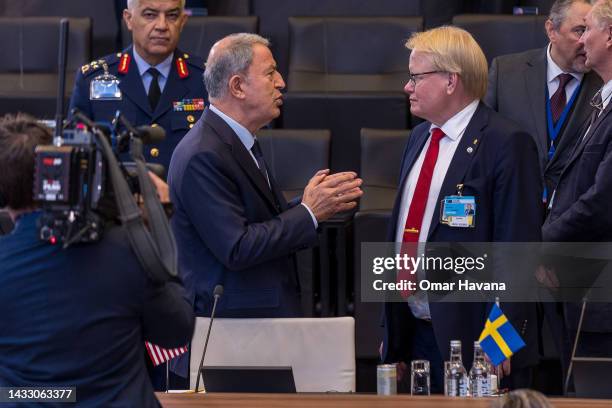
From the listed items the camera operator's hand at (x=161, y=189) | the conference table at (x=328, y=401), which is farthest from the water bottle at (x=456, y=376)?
the camera operator's hand at (x=161, y=189)

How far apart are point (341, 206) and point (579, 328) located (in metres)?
0.85

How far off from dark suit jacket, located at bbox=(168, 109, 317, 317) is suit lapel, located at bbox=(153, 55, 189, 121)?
0.79 metres

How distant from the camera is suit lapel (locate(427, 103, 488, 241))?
120 inches

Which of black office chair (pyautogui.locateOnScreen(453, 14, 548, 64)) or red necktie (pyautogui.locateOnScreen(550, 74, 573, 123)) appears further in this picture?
black office chair (pyautogui.locateOnScreen(453, 14, 548, 64))

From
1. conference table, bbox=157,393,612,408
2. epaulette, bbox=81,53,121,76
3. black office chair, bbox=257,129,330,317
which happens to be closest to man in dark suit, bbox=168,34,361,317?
conference table, bbox=157,393,612,408

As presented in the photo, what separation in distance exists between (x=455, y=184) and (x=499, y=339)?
0.53 m

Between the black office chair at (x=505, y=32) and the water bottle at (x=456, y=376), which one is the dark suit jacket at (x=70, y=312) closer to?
the water bottle at (x=456, y=376)

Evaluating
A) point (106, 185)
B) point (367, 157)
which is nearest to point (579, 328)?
point (367, 157)

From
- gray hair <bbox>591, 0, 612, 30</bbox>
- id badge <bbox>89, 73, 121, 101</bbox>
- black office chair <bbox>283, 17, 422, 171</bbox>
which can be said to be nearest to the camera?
gray hair <bbox>591, 0, 612, 30</bbox>

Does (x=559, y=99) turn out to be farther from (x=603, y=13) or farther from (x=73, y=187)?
(x=73, y=187)

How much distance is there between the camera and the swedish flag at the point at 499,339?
2648 mm

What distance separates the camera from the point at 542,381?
13.9 ft

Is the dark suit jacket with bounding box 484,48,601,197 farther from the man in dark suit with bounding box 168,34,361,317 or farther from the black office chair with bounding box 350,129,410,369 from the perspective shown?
the man in dark suit with bounding box 168,34,361,317

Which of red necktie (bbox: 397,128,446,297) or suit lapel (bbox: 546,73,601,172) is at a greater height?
suit lapel (bbox: 546,73,601,172)
